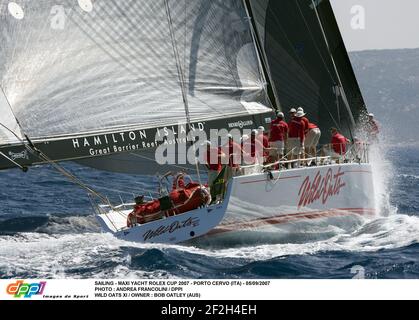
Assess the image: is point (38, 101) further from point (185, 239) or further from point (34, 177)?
point (34, 177)

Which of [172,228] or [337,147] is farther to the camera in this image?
[337,147]

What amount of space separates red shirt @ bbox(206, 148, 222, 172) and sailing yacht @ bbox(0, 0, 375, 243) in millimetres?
479

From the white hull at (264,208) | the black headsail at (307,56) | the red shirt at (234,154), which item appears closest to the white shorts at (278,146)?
the white hull at (264,208)

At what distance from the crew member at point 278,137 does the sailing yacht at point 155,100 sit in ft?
0.81

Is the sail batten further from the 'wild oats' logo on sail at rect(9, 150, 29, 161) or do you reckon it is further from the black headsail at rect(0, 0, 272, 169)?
the 'wild oats' logo on sail at rect(9, 150, 29, 161)

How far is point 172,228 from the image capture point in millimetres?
14305

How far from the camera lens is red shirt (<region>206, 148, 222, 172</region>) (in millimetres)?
14906

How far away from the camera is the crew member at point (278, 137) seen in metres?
15.6

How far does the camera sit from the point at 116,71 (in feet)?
49.0

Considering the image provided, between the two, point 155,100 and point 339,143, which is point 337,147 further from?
point 155,100

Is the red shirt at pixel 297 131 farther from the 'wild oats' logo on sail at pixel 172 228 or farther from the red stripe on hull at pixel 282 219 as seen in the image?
the 'wild oats' logo on sail at pixel 172 228

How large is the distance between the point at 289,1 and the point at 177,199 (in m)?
5.41

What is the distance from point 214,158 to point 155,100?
58.1 inches
